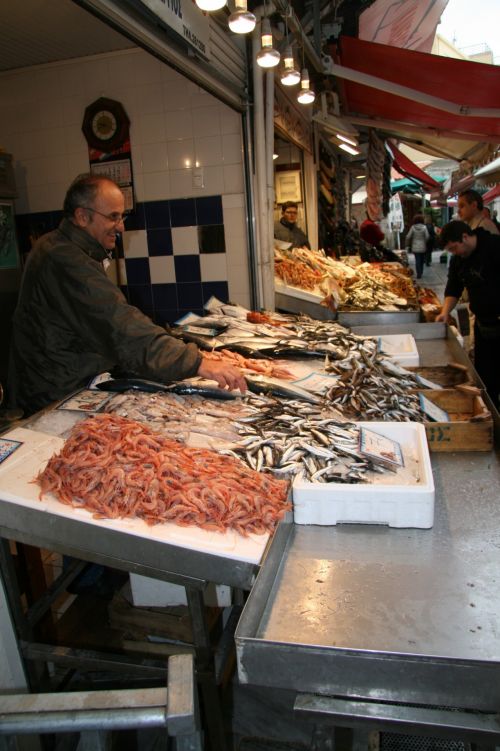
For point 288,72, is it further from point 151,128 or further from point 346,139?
point 346,139

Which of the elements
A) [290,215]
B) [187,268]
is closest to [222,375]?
[187,268]

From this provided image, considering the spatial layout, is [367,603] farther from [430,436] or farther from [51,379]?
[51,379]

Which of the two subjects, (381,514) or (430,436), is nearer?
(381,514)

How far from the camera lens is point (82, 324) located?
124 inches

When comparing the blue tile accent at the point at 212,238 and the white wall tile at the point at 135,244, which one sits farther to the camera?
the white wall tile at the point at 135,244

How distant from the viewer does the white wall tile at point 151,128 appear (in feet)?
19.2

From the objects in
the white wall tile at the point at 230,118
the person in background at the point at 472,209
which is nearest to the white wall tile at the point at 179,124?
the white wall tile at the point at 230,118

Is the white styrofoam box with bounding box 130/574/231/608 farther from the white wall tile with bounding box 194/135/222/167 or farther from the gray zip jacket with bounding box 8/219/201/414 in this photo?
the white wall tile with bounding box 194/135/222/167

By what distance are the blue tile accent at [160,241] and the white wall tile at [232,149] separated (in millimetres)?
1009

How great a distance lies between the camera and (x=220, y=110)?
223 inches

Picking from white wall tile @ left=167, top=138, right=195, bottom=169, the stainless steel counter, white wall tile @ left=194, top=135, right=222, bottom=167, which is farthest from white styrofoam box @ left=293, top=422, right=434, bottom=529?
white wall tile @ left=167, top=138, right=195, bottom=169

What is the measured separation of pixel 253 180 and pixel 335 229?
25.9 feet

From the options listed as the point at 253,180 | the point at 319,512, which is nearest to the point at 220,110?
the point at 253,180

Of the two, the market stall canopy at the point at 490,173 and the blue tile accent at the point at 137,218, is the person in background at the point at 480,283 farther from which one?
the market stall canopy at the point at 490,173
